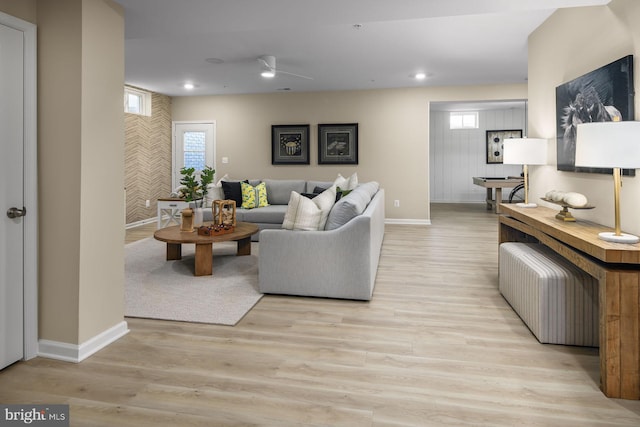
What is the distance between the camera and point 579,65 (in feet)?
10.1

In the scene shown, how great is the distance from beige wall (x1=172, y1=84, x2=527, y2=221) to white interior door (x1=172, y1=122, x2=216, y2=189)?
181 millimetres

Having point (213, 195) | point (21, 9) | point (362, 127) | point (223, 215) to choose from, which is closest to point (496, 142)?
point (362, 127)

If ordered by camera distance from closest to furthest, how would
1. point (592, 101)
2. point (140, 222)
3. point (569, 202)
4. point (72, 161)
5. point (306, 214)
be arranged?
point (72, 161) → point (569, 202) → point (592, 101) → point (306, 214) → point (140, 222)

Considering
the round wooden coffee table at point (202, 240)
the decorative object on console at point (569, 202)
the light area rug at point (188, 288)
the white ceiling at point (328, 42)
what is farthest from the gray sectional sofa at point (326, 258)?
the white ceiling at point (328, 42)

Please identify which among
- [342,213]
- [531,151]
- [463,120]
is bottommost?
[342,213]

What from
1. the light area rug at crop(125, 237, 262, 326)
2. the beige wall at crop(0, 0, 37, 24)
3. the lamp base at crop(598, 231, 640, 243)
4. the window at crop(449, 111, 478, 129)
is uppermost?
the window at crop(449, 111, 478, 129)

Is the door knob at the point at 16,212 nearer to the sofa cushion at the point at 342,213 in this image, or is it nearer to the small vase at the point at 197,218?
the sofa cushion at the point at 342,213

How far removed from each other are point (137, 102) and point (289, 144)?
286 cm

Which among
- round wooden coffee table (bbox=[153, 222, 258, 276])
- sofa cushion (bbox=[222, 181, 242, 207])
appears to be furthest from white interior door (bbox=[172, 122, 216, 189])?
round wooden coffee table (bbox=[153, 222, 258, 276])

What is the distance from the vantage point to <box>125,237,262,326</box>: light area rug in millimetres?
2916

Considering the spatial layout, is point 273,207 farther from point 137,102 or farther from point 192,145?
point 137,102

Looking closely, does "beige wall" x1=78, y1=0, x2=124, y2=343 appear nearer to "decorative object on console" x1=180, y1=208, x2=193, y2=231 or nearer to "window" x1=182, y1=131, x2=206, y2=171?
"decorative object on console" x1=180, y1=208, x2=193, y2=231

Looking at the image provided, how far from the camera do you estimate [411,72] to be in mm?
5879

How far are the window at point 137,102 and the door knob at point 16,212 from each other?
522cm
